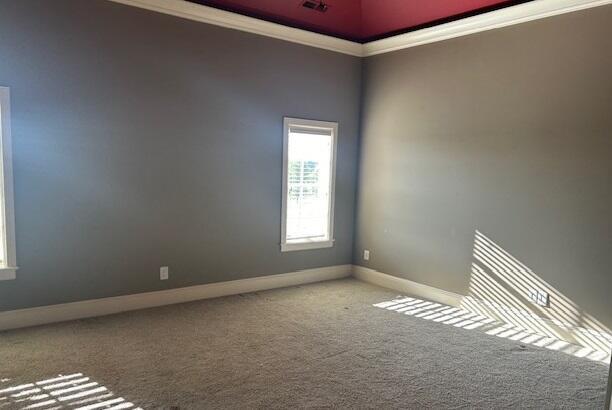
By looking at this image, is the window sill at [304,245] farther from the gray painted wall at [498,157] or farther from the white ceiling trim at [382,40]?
the white ceiling trim at [382,40]

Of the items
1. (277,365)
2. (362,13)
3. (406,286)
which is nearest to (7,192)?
(277,365)

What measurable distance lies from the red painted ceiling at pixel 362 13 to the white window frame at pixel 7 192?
182cm

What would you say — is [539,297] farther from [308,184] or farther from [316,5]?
[316,5]

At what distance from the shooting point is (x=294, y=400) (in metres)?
2.68

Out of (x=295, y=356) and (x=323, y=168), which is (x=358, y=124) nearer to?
(x=323, y=168)

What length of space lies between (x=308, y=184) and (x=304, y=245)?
0.71 metres

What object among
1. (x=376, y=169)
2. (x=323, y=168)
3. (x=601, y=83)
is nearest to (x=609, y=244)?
(x=601, y=83)

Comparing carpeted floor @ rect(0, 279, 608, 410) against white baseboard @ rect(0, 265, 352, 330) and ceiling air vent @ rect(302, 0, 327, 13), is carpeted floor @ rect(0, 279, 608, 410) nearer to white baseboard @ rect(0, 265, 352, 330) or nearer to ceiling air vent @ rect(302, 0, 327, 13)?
white baseboard @ rect(0, 265, 352, 330)

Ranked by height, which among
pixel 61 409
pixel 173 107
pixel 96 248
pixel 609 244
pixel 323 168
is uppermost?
pixel 173 107

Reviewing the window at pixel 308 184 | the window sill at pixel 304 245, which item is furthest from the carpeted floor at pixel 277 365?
the window at pixel 308 184

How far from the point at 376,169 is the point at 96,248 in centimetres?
316

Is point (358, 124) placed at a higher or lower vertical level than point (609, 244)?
higher

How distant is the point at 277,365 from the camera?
123 inches

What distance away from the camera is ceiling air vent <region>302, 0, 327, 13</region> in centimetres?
495
